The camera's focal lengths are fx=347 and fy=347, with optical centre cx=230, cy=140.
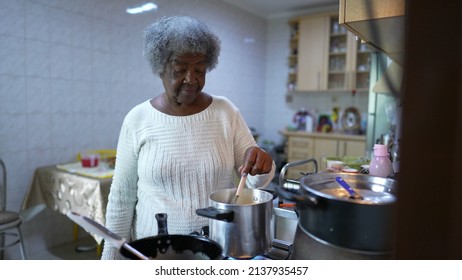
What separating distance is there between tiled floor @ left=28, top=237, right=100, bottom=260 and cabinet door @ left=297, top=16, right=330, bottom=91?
2.55 metres

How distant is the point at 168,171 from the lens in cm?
87

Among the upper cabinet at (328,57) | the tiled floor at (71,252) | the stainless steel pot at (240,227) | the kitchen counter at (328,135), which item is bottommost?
the tiled floor at (71,252)

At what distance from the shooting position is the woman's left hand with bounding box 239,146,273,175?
73 centimetres

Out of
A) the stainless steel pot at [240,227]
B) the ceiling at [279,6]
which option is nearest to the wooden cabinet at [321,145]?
the ceiling at [279,6]

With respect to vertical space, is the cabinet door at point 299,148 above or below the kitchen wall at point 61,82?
below

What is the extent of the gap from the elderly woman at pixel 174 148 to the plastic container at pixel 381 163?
0.35 m

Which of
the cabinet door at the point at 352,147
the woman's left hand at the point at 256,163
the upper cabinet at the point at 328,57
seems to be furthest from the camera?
the upper cabinet at the point at 328,57

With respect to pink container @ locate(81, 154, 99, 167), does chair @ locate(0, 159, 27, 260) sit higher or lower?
lower

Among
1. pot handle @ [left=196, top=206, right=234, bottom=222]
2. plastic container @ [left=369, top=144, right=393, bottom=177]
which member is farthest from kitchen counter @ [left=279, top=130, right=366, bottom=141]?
pot handle @ [left=196, top=206, right=234, bottom=222]

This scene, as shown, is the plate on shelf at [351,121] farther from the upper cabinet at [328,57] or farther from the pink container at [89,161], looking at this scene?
the pink container at [89,161]

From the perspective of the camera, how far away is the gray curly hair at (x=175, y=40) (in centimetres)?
86

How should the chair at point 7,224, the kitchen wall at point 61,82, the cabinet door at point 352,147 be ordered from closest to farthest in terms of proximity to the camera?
the chair at point 7,224
the kitchen wall at point 61,82
the cabinet door at point 352,147

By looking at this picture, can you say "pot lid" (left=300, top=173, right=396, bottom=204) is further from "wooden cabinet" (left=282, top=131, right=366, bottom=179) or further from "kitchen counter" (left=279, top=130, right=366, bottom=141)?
"kitchen counter" (left=279, top=130, right=366, bottom=141)

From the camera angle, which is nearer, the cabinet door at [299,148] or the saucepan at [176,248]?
the saucepan at [176,248]
